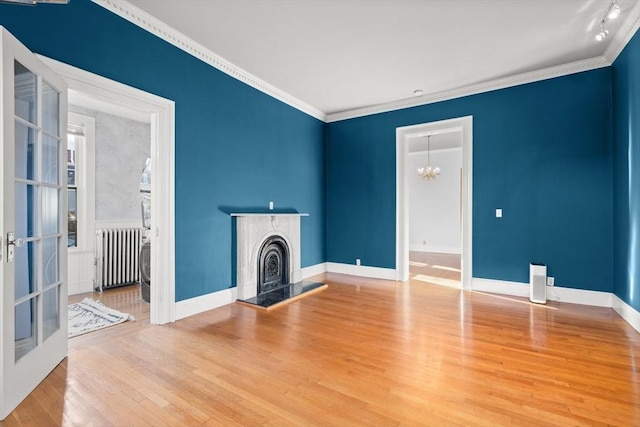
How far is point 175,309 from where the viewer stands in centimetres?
326

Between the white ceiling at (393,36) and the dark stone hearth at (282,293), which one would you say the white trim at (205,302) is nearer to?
the dark stone hearth at (282,293)

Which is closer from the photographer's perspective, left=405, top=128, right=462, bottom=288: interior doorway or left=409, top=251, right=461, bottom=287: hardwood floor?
left=409, top=251, right=461, bottom=287: hardwood floor

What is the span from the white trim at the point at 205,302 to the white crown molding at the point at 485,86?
3820mm

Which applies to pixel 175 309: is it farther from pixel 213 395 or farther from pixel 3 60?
pixel 3 60

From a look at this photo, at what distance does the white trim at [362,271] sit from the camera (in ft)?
17.7

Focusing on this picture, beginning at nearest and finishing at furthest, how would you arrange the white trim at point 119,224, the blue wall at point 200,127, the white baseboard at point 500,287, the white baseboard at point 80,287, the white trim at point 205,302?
the blue wall at point 200,127
the white trim at point 205,302
the white baseboard at point 500,287
the white baseboard at point 80,287
the white trim at point 119,224

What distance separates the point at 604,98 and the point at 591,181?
1.03m

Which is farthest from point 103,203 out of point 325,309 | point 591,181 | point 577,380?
point 591,181

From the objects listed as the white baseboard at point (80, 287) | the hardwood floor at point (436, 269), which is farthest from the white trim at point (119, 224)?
the hardwood floor at point (436, 269)

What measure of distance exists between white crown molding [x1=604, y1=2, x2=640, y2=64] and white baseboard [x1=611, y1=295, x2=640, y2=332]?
110 inches

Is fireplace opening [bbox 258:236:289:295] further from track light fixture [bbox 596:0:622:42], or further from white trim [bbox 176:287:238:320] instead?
track light fixture [bbox 596:0:622:42]

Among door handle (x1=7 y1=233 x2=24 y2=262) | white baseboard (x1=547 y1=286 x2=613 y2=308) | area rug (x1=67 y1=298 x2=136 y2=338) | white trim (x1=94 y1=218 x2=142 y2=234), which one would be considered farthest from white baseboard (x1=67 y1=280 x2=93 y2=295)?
white baseboard (x1=547 y1=286 x2=613 y2=308)

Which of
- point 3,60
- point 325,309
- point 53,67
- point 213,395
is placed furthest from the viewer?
point 325,309

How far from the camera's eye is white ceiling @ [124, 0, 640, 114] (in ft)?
9.16
